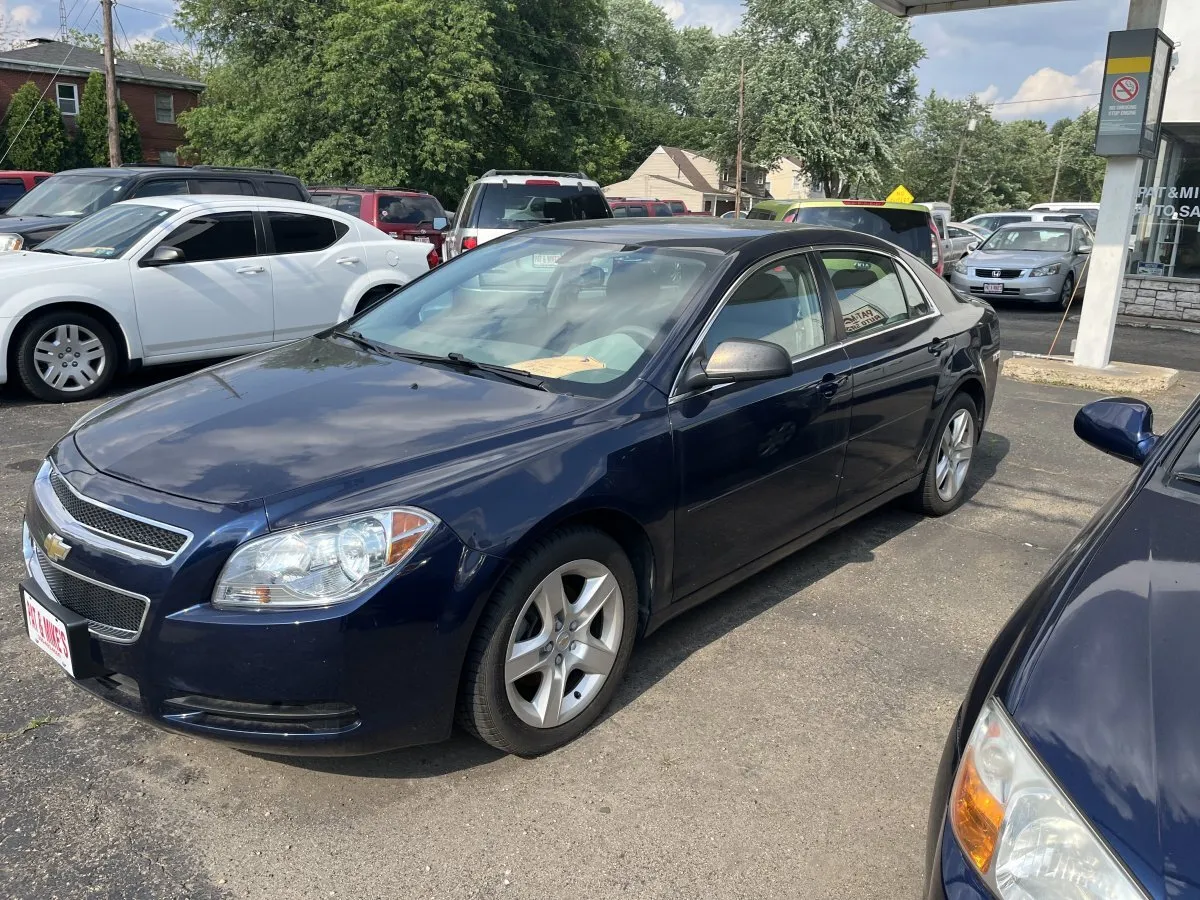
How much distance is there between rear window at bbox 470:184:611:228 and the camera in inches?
469

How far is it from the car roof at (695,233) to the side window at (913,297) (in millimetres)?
321

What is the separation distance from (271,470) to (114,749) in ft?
3.47

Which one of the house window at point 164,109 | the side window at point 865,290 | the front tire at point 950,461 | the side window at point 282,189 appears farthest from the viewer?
the house window at point 164,109

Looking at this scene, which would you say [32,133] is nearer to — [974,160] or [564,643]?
[564,643]

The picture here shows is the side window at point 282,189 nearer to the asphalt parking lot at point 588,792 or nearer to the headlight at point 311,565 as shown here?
the asphalt parking lot at point 588,792

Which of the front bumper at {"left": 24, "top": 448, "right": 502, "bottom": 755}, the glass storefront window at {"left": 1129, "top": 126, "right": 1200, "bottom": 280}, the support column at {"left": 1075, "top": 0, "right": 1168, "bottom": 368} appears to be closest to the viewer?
the front bumper at {"left": 24, "top": 448, "right": 502, "bottom": 755}

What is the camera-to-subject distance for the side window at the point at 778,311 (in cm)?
373

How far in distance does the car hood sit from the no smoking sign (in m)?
6.74

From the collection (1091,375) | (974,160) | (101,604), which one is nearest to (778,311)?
(101,604)

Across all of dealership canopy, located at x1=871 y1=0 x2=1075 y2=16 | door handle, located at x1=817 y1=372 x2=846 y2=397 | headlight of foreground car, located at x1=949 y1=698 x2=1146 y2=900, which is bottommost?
headlight of foreground car, located at x1=949 y1=698 x2=1146 y2=900

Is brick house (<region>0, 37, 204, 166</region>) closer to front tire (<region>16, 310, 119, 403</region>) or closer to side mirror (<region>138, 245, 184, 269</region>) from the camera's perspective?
side mirror (<region>138, 245, 184, 269</region>)

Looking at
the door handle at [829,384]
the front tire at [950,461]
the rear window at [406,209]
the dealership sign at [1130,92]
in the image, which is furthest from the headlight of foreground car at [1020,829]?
the rear window at [406,209]

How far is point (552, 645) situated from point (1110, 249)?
8.59 m

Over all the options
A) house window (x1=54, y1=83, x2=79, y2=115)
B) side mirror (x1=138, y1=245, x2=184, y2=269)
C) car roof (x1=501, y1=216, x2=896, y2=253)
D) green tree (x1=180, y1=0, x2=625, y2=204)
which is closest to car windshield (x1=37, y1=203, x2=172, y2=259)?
side mirror (x1=138, y1=245, x2=184, y2=269)
